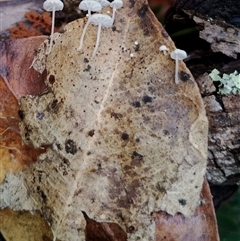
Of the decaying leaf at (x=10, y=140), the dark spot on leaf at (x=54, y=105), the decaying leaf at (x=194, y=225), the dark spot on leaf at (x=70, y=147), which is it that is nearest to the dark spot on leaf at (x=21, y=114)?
the decaying leaf at (x=10, y=140)

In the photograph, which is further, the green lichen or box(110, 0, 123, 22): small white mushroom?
the green lichen

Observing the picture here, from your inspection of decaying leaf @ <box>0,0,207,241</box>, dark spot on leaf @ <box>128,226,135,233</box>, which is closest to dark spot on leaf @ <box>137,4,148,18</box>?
decaying leaf @ <box>0,0,207,241</box>

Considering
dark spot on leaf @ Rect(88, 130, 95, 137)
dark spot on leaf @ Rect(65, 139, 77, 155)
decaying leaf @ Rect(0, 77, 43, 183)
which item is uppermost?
dark spot on leaf @ Rect(88, 130, 95, 137)

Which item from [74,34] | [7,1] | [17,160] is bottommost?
[17,160]

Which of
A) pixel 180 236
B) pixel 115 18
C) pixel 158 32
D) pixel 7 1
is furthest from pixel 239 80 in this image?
pixel 7 1

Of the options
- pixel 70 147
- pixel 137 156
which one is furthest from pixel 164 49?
pixel 70 147

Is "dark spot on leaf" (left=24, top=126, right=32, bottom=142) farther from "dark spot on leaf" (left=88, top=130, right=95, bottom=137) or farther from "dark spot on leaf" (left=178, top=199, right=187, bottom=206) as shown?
"dark spot on leaf" (left=178, top=199, right=187, bottom=206)

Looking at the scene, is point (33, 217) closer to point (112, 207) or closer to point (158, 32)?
point (112, 207)
